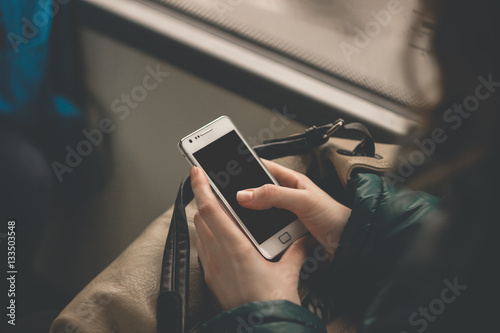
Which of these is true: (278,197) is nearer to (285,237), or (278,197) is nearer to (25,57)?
(285,237)

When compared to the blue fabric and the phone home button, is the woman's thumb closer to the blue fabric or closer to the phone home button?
the phone home button

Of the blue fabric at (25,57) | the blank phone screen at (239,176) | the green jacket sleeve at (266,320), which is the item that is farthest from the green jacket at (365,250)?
the blue fabric at (25,57)

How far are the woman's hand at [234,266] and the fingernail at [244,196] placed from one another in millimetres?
38

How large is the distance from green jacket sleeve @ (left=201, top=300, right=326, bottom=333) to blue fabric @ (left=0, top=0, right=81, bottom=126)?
0.63 meters

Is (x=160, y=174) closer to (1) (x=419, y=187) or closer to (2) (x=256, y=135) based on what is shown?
(2) (x=256, y=135)

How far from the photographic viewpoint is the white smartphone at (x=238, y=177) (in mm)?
490

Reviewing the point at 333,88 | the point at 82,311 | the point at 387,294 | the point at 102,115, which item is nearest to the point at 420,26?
the point at 333,88

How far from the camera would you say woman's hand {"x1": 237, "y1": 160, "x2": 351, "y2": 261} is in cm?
44

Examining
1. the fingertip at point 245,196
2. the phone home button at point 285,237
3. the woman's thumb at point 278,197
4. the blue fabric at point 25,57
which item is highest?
the blue fabric at point 25,57

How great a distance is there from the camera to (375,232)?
15.8 inches

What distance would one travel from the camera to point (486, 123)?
0.98ft

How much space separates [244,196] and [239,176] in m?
0.05

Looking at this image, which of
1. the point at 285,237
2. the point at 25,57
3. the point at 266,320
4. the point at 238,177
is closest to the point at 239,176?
the point at 238,177

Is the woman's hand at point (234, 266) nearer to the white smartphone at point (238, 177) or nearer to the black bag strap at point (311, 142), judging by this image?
the white smartphone at point (238, 177)
